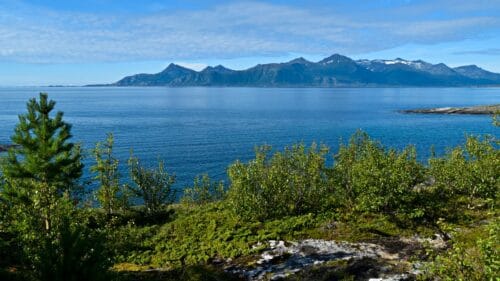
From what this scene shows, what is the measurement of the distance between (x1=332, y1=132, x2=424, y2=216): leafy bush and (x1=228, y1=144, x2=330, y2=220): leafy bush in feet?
6.85

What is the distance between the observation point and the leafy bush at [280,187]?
133 feet

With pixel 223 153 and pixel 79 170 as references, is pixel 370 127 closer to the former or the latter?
pixel 223 153

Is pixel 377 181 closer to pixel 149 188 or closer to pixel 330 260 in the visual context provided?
pixel 330 260

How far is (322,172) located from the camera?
43.7 meters

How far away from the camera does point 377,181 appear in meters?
36.7

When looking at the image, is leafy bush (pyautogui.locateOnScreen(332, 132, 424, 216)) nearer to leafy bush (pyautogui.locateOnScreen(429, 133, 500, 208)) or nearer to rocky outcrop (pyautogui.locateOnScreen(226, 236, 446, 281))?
leafy bush (pyautogui.locateOnScreen(429, 133, 500, 208))

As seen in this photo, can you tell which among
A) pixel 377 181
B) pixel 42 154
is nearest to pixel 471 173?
pixel 377 181

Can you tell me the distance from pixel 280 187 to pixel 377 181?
930cm

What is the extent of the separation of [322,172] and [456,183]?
1309 cm

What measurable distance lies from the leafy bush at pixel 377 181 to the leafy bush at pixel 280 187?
209 centimetres

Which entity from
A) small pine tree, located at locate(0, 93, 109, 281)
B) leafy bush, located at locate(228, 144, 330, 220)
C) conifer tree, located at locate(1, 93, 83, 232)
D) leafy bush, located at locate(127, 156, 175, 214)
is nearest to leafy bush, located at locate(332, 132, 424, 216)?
leafy bush, located at locate(228, 144, 330, 220)

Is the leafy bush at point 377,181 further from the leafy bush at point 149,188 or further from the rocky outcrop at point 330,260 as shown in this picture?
the leafy bush at point 149,188

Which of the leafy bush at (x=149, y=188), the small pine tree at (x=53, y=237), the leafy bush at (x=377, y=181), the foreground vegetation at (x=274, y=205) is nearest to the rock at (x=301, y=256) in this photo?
the foreground vegetation at (x=274, y=205)

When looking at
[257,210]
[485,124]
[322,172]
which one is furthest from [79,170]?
[485,124]
